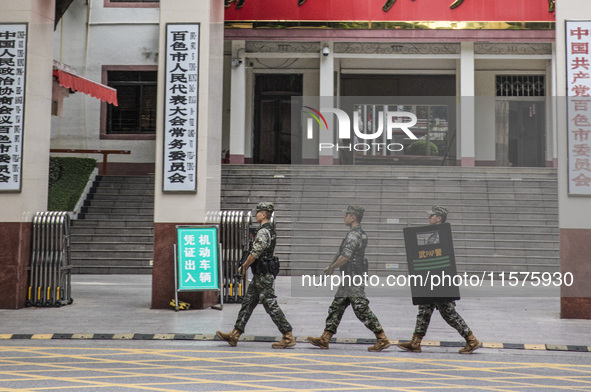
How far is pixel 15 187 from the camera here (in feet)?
41.2

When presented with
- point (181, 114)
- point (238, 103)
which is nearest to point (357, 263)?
point (181, 114)

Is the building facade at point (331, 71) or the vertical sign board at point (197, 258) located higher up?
the building facade at point (331, 71)

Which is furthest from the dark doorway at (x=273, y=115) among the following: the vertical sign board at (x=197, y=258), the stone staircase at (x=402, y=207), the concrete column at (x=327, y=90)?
the vertical sign board at (x=197, y=258)

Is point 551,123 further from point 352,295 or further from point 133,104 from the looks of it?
point 352,295

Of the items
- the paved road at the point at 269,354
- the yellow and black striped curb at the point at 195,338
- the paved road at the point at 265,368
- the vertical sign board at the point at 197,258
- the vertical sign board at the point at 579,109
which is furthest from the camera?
the vertical sign board at the point at 197,258

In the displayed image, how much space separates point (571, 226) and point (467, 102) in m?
13.0

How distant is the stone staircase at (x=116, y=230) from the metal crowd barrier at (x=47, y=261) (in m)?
5.59

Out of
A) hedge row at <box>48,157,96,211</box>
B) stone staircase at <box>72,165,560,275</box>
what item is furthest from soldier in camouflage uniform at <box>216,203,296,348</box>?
hedge row at <box>48,157,96,211</box>

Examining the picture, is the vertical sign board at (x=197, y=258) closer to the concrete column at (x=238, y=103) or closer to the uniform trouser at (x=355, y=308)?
the uniform trouser at (x=355, y=308)

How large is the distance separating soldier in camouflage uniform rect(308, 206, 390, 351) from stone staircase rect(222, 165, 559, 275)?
8414 millimetres

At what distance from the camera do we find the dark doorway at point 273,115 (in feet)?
86.6

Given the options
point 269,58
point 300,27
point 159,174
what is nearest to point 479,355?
point 159,174

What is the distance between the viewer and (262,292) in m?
9.12

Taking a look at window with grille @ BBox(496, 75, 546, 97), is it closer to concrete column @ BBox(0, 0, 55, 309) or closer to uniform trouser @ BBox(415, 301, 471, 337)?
Result: concrete column @ BBox(0, 0, 55, 309)
